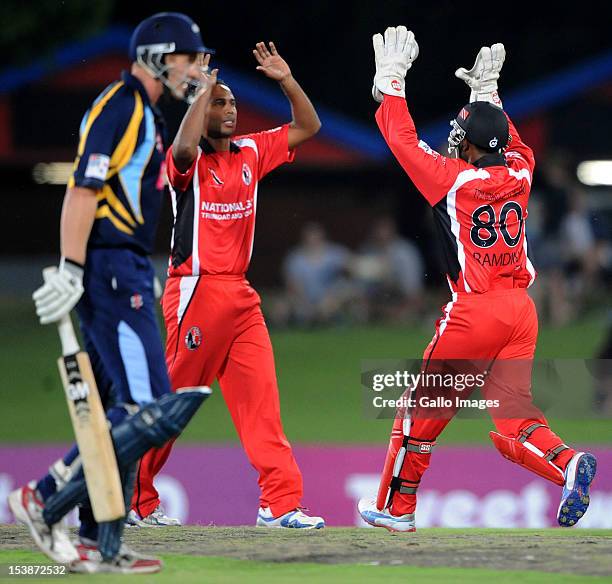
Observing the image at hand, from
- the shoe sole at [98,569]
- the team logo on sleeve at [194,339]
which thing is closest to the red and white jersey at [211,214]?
the team logo on sleeve at [194,339]

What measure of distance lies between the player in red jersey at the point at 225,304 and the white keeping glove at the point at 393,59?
0.44 metres

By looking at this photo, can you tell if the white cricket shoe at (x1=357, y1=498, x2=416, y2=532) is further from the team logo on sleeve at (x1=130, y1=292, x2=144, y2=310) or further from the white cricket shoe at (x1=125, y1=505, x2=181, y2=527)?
the team logo on sleeve at (x1=130, y1=292, x2=144, y2=310)

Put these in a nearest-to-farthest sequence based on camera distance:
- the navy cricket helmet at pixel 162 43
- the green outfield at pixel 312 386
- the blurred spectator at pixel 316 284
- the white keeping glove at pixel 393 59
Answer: the navy cricket helmet at pixel 162 43 < the white keeping glove at pixel 393 59 < the green outfield at pixel 312 386 < the blurred spectator at pixel 316 284

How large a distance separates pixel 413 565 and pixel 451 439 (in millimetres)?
6968

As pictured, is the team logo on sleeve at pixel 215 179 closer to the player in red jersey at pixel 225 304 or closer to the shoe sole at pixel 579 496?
the player in red jersey at pixel 225 304

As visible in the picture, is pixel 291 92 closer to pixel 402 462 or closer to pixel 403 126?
pixel 403 126

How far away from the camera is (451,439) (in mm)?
12477

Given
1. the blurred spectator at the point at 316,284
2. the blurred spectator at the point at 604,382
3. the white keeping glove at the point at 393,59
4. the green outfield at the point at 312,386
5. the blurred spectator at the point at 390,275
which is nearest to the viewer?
the white keeping glove at the point at 393,59

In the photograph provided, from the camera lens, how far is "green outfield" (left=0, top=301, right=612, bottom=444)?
1255 centimetres

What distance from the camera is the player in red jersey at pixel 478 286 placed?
680 cm

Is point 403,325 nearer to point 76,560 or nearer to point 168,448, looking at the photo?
point 168,448

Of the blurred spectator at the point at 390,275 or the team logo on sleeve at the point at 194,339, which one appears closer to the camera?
the team logo on sleeve at the point at 194,339

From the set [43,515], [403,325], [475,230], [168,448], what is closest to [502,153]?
[475,230]

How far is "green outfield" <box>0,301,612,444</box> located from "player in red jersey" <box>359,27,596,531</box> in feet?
13.7
